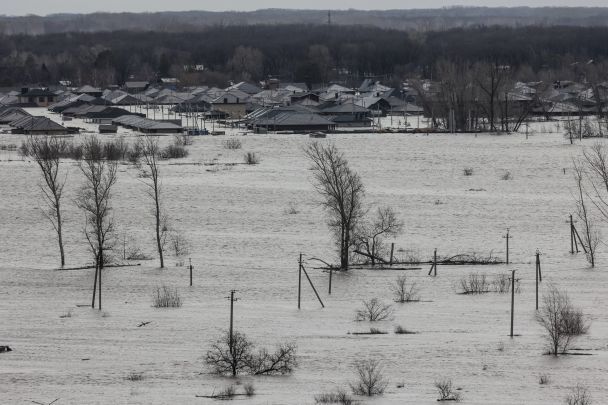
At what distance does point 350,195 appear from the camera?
24.7m

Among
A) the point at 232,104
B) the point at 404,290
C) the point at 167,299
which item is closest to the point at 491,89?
the point at 232,104

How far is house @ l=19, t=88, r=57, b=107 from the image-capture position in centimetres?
9138

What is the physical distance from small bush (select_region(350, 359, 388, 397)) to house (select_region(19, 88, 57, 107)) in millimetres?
79699

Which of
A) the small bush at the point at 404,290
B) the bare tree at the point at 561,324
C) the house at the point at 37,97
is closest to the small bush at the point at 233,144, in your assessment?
the small bush at the point at 404,290

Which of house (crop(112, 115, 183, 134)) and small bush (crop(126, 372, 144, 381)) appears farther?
house (crop(112, 115, 183, 134))

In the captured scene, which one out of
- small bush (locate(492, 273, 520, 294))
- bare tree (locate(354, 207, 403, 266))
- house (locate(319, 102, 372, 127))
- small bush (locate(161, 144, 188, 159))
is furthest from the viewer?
house (locate(319, 102, 372, 127))

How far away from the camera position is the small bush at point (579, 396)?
1292 cm

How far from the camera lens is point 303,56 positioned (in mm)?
126500

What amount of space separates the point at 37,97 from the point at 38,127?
32988 mm

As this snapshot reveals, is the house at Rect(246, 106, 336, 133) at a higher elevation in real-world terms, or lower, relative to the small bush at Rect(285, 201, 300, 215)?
higher

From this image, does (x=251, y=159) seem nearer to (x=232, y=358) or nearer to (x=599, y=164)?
(x=599, y=164)

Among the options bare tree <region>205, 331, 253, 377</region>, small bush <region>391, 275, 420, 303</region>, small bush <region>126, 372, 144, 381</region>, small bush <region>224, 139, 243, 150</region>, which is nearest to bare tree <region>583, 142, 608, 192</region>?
small bush <region>391, 275, 420, 303</region>

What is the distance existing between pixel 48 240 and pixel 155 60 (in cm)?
10892

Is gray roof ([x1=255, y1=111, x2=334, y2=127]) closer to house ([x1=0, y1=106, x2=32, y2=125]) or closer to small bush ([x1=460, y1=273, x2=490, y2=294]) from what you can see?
house ([x1=0, y1=106, x2=32, y2=125])
